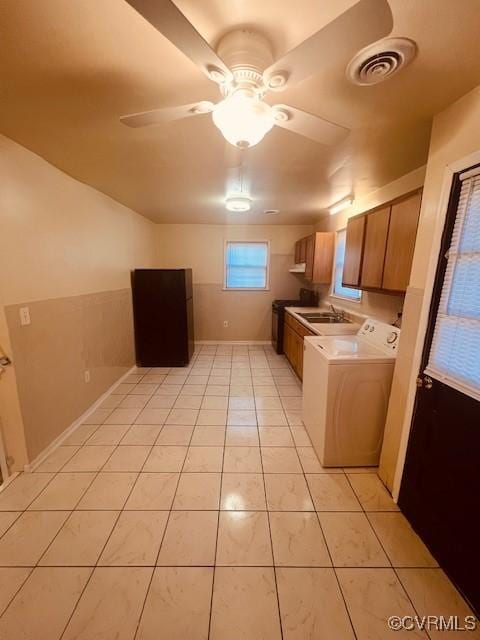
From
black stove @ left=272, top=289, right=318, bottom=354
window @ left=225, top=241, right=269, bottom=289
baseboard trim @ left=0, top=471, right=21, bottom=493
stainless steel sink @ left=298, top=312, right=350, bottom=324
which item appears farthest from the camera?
window @ left=225, top=241, right=269, bottom=289

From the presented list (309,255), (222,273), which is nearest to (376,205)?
(309,255)

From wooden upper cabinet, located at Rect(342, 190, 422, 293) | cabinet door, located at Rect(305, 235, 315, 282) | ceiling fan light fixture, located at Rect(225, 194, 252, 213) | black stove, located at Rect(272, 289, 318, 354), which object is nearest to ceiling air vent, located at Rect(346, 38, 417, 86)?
wooden upper cabinet, located at Rect(342, 190, 422, 293)

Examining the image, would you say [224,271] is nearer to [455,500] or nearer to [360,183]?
[360,183]

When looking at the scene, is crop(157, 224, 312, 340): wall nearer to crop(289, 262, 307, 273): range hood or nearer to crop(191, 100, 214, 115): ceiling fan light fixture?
crop(289, 262, 307, 273): range hood

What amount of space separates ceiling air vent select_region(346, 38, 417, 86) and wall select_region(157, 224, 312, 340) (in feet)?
12.6

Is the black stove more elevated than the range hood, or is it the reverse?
the range hood

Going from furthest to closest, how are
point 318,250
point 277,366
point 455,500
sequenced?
1. point 277,366
2. point 318,250
3. point 455,500

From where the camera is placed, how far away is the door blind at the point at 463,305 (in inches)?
47.3

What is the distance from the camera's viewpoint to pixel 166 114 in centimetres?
107

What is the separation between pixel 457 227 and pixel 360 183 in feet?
5.04

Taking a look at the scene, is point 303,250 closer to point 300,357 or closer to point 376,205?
point 376,205

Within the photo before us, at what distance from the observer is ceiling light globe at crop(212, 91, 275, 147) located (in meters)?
0.95

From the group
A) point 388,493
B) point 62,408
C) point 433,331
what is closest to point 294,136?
point 433,331

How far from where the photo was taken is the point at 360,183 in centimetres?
255
